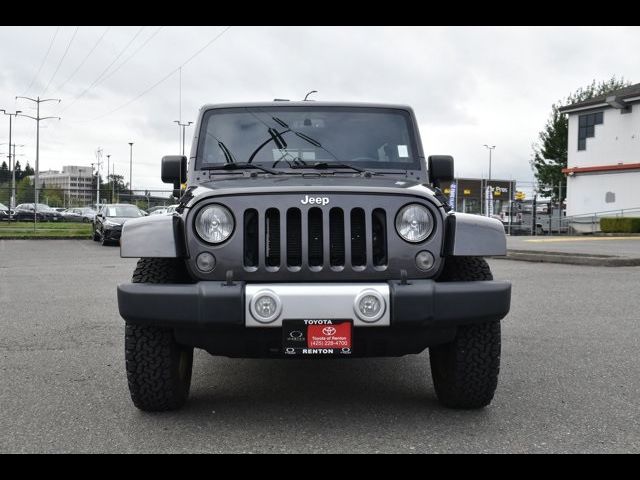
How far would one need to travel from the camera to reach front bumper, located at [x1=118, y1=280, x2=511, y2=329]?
3.39 meters

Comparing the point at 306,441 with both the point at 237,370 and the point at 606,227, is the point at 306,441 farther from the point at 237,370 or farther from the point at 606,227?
the point at 606,227

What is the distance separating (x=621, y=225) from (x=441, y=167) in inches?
1080

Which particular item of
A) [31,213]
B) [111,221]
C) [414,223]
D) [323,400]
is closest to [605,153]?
[111,221]

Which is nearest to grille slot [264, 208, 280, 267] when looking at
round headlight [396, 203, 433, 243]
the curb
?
round headlight [396, 203, 433, 243]

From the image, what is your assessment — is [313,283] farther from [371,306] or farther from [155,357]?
[155,357]

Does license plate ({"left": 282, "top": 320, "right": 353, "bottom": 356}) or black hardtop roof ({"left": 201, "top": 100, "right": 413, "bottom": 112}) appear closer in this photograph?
license plate ({"left": 282, "top": 320, "right": 353, "bottom": 356})

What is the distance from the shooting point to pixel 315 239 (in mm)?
3617

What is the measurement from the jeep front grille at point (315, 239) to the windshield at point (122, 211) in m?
20.7

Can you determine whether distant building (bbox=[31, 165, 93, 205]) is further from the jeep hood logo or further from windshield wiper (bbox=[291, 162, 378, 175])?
the jeep hood logo

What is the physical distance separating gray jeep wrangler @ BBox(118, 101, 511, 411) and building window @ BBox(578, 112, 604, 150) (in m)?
34.5

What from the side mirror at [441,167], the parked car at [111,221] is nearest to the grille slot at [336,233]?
the side mirror at [441,167]

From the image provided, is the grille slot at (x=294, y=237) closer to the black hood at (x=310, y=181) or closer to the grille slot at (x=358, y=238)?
the black hood at (x=310, y=181)

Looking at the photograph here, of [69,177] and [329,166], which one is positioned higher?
[69,177]
